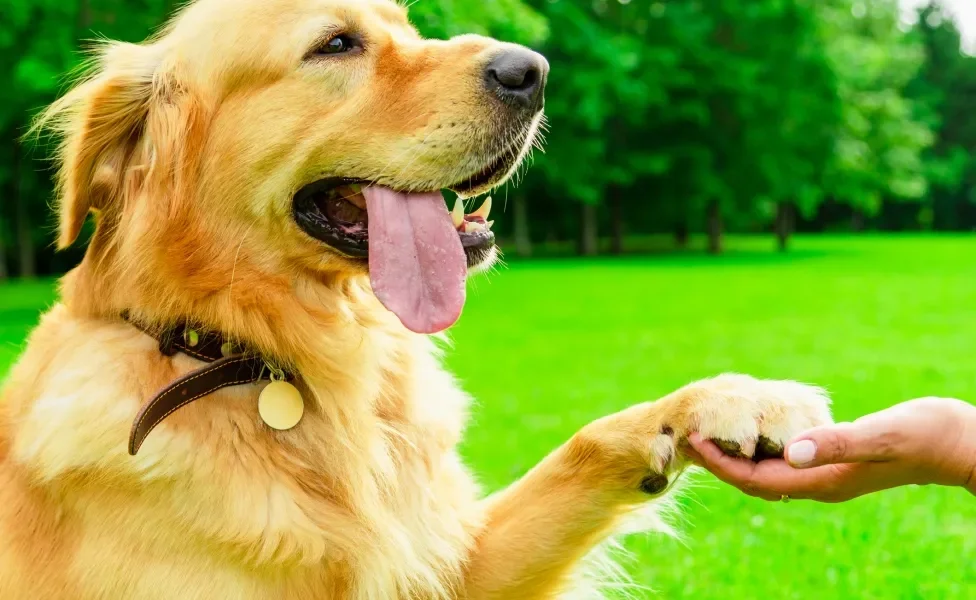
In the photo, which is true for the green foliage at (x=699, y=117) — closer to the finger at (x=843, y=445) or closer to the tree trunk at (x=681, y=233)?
the tree trunk at (x=681, y=233)

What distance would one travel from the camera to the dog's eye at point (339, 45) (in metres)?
2.89

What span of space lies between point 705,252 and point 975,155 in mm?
34153

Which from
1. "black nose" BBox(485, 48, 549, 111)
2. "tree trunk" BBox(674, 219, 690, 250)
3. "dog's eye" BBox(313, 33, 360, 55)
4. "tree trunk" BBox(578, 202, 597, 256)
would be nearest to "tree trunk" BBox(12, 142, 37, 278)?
"tree trunk" BBox(578, 202, 597, 256)

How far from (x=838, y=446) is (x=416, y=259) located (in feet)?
4.23

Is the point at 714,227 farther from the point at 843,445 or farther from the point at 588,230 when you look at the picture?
the point at 843,445

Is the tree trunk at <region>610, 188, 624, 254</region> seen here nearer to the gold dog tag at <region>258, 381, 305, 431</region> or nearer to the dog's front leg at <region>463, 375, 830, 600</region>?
the dog's front leg at <region>463, 375, 830, 600</region>

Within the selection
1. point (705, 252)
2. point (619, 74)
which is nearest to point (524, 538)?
point (619, 74)

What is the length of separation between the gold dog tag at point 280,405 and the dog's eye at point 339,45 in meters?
1.09

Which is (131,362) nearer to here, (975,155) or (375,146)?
(375,146)

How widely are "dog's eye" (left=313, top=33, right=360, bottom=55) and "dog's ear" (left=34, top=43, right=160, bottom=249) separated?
0.54 m

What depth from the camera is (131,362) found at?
254 centimetres

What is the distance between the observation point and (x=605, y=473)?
102 inches

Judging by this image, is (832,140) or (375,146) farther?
(832,140)

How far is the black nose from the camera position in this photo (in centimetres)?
275
